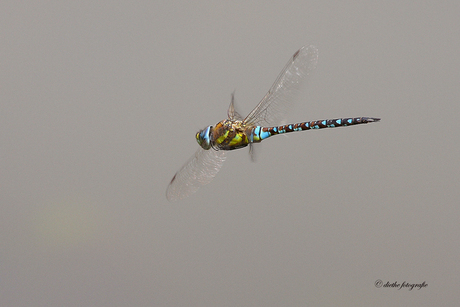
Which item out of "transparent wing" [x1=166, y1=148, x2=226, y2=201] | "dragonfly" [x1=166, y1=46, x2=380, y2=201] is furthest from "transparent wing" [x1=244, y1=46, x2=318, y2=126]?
"transparent wing" [x1=166, y1=148, x2=226, y2=201]

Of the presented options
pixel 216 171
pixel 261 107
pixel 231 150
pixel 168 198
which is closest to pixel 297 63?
pixel 261 107

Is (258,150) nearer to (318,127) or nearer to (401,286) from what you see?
(318,127)

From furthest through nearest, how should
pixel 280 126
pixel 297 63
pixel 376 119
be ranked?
pixel 280 126
pixel 297 63
pixel 376 119

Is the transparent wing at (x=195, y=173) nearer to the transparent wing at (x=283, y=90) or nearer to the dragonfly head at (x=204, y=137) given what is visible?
the dragonfly head at (x=204, y=137)

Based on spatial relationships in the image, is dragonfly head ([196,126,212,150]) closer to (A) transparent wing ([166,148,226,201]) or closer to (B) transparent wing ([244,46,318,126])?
(A) transparent wing ([166,148,226,201])

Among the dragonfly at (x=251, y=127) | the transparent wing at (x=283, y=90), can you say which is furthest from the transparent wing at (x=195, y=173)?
the transparent wing at (x=283, y=90)

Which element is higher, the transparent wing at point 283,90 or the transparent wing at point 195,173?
the transparent wing at point 283,90
